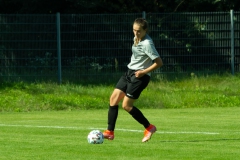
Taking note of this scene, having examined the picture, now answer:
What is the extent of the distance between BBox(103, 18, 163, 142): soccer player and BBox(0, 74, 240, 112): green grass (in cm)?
894

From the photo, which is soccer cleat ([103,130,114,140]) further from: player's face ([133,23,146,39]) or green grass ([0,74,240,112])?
green grass ([0,74,240,112])

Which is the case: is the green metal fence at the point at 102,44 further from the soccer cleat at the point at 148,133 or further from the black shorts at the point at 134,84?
the soccer cleat at the point at 148,133

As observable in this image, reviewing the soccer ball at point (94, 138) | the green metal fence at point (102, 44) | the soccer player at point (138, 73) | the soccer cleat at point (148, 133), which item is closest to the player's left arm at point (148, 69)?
the soccer player at point (138, 73)

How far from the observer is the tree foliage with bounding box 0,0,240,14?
1161 inches

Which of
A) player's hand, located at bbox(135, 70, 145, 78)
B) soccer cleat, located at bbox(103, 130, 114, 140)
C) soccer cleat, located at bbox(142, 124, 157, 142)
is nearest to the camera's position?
soccer cleat, located at bbox(142, 124, 157, 142)

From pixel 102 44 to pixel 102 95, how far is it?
7.68ft

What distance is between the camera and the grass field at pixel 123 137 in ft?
32.3

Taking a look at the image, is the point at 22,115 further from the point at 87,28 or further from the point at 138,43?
the point at 138,43

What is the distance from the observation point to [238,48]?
2478cm

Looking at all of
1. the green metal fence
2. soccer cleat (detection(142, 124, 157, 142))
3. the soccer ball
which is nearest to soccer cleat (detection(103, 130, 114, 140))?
the soccer ball

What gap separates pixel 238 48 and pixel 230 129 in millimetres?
11213

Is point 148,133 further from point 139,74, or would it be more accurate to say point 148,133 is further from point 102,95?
point 102,95

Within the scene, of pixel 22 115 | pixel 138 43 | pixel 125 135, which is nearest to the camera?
pixel 138 43

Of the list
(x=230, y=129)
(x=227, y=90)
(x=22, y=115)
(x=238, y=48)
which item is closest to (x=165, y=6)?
(x=238, y=48)
